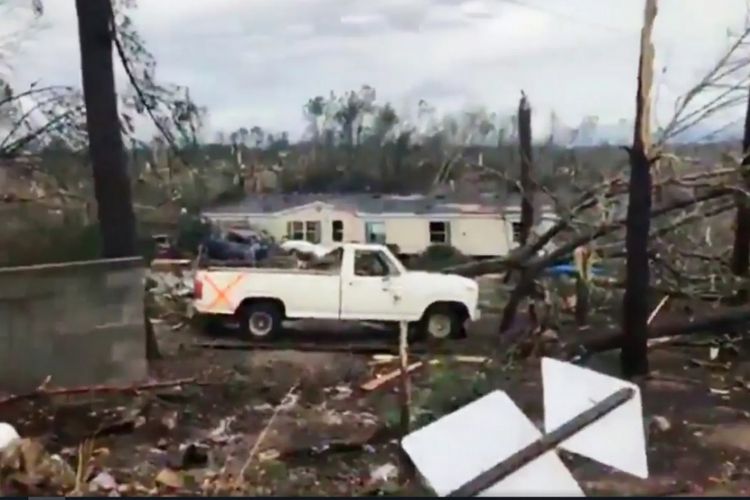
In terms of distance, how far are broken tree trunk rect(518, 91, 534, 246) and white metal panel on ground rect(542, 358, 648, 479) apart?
3.38 metres

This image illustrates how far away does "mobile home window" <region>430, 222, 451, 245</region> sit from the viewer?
523 cm

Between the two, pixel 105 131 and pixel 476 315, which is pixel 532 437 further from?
pixel 476 315

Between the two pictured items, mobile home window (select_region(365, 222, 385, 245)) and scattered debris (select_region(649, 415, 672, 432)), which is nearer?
scattered debris (select_region(649, 415, 672, 432))

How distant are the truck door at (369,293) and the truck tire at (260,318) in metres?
0.46

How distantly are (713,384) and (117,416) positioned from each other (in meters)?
2.85

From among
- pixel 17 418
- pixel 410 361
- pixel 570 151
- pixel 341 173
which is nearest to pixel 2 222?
pixel 17 418

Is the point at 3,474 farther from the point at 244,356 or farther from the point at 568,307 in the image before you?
the point at 568,307

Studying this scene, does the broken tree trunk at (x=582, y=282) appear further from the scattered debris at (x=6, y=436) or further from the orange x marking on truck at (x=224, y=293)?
the scattered debris at (x=6, y=436)

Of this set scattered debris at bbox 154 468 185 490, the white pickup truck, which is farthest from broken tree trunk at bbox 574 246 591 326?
scattered debris at bbox 154 468 185 490

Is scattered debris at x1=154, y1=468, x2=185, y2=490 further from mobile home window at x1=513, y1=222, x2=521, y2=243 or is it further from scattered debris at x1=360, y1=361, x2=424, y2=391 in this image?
mobile home window at x1=513, y1=222, x2=521, y2=243

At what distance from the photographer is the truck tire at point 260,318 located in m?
6.47

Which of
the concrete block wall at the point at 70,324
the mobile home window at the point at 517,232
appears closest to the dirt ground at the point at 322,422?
the concrete block wall at the point at 70,324

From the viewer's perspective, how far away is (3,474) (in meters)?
3.06

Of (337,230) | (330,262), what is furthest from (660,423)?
(330,262)
